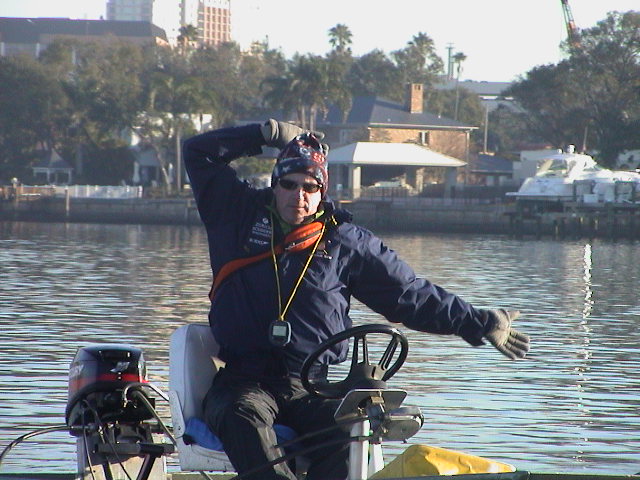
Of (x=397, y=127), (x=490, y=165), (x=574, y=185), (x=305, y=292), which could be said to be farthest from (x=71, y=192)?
(x=305, y=292)

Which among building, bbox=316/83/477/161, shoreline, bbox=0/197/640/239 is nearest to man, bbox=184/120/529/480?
shoreline, bbox=0/197/640/239

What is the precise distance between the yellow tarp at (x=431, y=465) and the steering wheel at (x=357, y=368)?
0.31m

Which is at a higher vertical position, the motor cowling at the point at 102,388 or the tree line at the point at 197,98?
the tree line at the point at 197,98

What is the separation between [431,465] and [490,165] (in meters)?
90.5

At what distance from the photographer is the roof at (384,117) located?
90.2 m

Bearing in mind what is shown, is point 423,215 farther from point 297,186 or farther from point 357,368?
point 357,368

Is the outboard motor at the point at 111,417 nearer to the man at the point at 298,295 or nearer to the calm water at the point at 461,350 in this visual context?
the man at the point at 298,295

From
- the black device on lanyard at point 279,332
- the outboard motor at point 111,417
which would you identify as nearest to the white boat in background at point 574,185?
the outboard motor at point 111,417

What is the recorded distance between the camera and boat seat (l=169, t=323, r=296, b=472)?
552cm

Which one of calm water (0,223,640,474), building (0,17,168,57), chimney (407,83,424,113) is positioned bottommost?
calm water (0,223,640,474)

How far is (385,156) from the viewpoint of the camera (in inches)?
3216

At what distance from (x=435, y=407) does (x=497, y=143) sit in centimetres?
11015

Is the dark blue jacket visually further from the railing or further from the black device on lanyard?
the railing

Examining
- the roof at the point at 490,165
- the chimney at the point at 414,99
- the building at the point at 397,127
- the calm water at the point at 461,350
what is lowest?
the calm water at the point at 461,350
